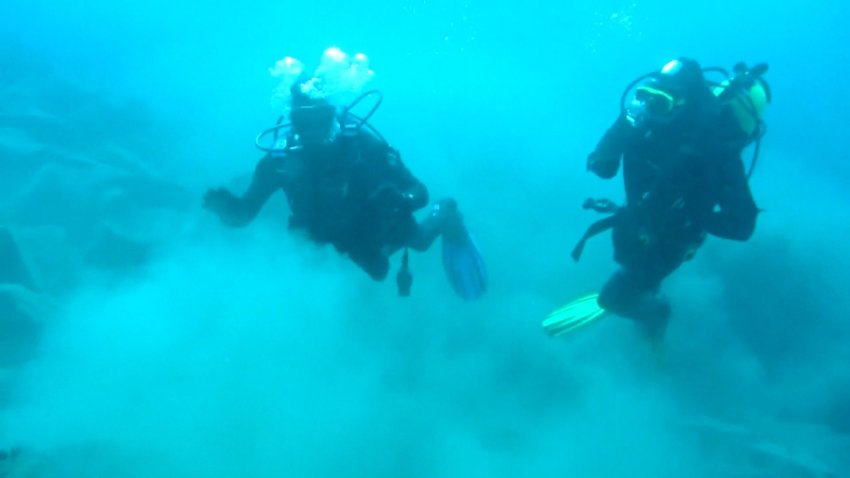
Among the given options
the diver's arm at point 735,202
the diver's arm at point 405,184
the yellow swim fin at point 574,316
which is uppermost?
the diver's arm at point 405,184

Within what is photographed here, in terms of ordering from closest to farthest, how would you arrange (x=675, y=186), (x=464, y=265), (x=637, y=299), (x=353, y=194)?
(x=675, y=186)
(x=353, y=194)
(x=637, y=299)
(x=464, y=265)

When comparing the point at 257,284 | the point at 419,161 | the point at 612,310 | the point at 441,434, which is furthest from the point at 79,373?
the point at 419,161

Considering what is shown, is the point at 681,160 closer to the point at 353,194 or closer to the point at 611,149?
the point at 611,149

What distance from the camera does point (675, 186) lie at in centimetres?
397

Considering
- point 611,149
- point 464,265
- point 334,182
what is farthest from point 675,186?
point 464,265

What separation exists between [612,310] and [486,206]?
935 centimetres

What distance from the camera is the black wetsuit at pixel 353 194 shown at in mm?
4238

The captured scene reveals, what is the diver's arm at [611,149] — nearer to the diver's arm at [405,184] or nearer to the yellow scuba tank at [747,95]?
the yellow scuba tank at [747,95]

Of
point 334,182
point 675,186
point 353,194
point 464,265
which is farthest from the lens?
point 464,265

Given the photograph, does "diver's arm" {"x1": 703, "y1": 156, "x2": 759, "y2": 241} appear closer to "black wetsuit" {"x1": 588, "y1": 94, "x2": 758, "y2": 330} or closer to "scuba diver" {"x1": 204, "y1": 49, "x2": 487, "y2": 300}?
"black wetsuit" {"x1": 588, "y1": 94, "x2": 758, "y2": 330}

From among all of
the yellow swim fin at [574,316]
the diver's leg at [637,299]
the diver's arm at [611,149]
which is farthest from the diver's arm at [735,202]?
the yellow swim fin at [574,316]

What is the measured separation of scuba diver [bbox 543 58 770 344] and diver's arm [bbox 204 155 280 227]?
8.46 feet

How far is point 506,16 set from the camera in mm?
45750

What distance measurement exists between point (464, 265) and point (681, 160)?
2.75 m
